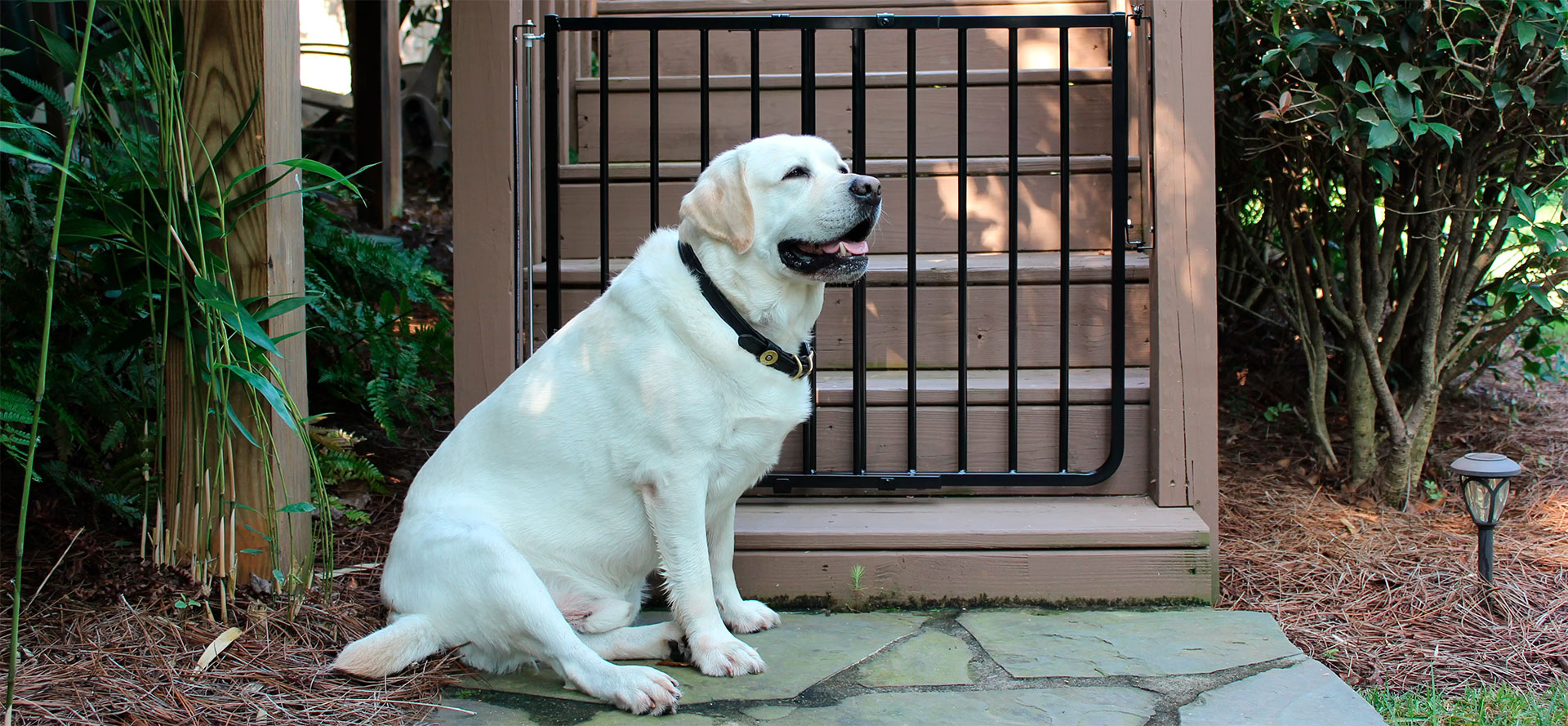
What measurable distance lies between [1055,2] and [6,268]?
3.76 m

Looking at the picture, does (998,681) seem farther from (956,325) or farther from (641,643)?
(956,325)

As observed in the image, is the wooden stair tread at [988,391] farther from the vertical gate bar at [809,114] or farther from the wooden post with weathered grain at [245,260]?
the wooden post with weathered grain at [245,260]

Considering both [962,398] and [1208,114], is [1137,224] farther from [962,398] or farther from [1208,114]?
[962,398]

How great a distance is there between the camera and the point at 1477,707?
243 cm

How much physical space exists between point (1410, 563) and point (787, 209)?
7.22 ft

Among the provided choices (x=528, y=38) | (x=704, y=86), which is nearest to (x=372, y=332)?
(x=528, y=38)

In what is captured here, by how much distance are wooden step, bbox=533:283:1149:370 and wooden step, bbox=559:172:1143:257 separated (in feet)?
1.23

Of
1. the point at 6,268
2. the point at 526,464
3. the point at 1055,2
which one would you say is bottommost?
the point at 526,464

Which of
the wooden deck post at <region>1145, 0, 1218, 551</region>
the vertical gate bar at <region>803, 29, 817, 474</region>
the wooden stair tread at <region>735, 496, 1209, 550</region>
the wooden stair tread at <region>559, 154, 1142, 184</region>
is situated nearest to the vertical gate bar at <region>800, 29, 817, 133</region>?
the vertical gate bar at <region>803, 29, 817, 474</region>

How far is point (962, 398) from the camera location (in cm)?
314

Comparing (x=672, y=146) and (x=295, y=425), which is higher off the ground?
(x=672, y=146)

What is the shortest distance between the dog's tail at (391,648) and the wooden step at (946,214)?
1696mm

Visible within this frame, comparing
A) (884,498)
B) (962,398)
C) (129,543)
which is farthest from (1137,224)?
(129,543)

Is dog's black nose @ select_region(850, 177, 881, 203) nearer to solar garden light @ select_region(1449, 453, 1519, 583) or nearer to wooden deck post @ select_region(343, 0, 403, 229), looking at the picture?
solar garden light @ select_region(1449, 453, 1519, 583)
